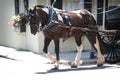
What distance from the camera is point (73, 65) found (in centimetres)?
1200

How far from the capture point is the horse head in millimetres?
11406

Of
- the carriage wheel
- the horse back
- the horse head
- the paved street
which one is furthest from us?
the carriage wheel

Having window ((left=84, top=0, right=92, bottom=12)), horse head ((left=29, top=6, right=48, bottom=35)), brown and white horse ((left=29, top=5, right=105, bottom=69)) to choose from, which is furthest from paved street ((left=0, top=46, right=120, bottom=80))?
window ((left=84, top=0, right=92, bottom=12))

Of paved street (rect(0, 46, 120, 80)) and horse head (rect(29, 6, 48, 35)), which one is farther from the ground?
horse head (rect(29, 6, 48, 35))

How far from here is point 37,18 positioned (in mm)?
11414

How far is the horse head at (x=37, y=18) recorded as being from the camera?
11406 millimetres

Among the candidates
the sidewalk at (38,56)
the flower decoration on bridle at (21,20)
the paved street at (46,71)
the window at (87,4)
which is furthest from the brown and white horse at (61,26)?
the window at (87,4)

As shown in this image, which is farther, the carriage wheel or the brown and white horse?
the carriage wheel

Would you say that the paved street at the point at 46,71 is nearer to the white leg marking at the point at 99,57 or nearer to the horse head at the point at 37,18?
the white leg marking at the point at 99,57

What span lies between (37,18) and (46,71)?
5.74ft

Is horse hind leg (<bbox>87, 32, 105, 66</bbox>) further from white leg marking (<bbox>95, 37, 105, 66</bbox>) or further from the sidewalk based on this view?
the sidewalk

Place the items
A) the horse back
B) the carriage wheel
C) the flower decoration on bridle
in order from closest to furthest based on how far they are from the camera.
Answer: the horse back < the flower decoration on bridle < the carriage wheel

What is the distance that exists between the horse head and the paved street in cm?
145

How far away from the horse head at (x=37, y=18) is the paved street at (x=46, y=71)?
1.45 metres
